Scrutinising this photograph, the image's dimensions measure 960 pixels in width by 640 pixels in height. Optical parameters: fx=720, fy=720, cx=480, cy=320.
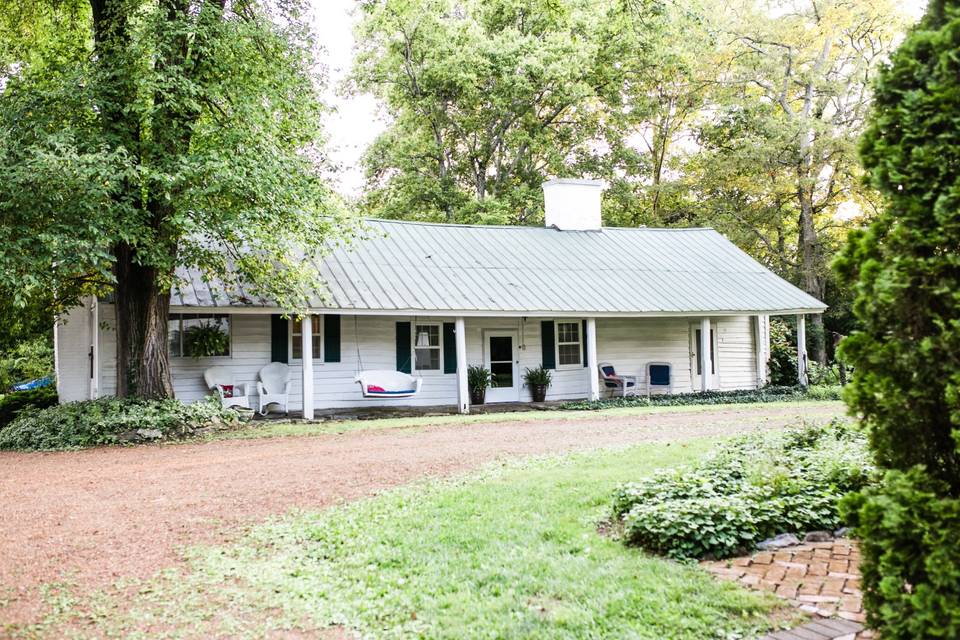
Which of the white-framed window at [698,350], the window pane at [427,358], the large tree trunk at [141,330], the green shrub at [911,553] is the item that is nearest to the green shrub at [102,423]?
the large tree trunk at [141,330]

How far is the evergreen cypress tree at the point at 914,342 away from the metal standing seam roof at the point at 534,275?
11.6m

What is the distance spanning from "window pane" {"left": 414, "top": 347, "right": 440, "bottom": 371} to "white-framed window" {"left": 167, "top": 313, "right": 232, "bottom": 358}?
14.7 ft

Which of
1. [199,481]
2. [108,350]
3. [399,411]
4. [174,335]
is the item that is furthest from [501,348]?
[199,481]

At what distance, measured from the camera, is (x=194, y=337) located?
1478cm

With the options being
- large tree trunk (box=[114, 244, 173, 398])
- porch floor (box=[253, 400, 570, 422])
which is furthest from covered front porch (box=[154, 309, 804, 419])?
large tree trunk (box=[114, 244, 173, 398])

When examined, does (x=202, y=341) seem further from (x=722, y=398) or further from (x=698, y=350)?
(x=698, y=350)

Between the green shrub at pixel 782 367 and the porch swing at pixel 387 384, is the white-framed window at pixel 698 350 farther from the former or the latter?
the porch swing at pixel 387 384

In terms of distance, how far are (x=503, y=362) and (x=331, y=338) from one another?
452cm

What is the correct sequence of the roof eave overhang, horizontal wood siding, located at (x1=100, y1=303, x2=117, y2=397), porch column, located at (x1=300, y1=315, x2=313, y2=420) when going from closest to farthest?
the roof eave overhang → horizontal wood siding, located at (x1=100, y1=303, x2=117, y2=397) → porch column, located at (x1=300, y1=315, x2=313, y2=420)

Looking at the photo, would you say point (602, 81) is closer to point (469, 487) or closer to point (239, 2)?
point (239, 2)

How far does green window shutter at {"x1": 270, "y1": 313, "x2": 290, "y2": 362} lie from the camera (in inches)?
619

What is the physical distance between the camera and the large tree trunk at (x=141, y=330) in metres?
12.8

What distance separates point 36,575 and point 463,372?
1145cm

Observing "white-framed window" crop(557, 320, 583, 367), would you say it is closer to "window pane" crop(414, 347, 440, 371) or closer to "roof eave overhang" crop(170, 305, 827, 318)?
"roof eave overhang" crop(170, 305, 827, 318)
